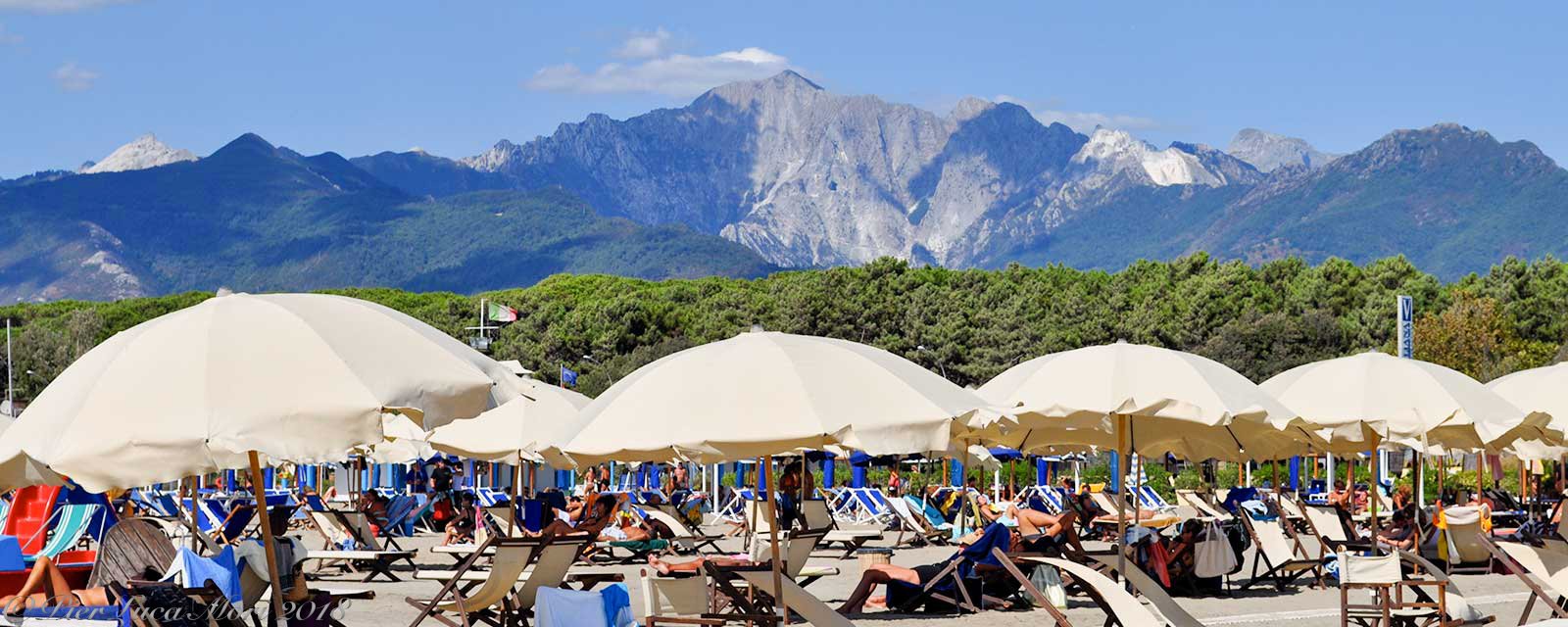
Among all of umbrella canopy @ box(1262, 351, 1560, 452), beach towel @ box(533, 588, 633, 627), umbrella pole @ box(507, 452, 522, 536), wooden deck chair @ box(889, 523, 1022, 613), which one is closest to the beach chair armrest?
beach towel @ box(533, 588, 633, 627)

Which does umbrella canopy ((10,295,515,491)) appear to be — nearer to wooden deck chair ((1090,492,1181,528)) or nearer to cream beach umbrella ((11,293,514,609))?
cream beach umbrella ((11,293,514,609))

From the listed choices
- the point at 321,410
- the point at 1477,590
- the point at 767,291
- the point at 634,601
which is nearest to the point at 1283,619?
the point at 1477,590

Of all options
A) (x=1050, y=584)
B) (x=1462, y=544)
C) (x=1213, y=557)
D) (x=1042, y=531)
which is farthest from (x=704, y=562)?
(x=1462, y=544)

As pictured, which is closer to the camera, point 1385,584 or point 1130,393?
point 1385,584

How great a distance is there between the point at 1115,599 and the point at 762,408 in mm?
1930

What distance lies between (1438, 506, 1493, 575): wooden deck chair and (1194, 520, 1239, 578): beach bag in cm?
192

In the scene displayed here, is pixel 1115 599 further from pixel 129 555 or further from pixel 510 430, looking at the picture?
pixel 510 430

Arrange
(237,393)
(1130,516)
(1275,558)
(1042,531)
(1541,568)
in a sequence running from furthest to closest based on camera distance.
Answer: (1130,516) → (1042,531) → (1275,558) → (1541,568) → (237,393)

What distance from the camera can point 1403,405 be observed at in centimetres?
1443

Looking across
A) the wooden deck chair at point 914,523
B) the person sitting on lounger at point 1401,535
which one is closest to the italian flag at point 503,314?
the wooden deck chair at point 914,523

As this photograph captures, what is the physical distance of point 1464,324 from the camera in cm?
5959

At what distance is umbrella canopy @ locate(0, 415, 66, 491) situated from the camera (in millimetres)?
7227

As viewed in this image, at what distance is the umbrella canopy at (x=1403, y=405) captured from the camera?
1434 cm

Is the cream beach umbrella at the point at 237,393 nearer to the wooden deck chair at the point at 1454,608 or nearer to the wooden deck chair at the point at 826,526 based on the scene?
the wooden deck chair at the point at 1454,608
